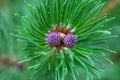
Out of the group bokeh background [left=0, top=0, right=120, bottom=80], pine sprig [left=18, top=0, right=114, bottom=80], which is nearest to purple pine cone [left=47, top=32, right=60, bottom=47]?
pine sprig [left=18, top=0, right=114, bottom=80]

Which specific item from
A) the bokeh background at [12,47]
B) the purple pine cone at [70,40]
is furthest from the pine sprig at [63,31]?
the bokeh background at [12,47]

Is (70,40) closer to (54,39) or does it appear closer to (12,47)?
(54,39)

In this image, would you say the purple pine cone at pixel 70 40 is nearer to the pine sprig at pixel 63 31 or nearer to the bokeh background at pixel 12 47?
the pine sprig at pixel 63 31

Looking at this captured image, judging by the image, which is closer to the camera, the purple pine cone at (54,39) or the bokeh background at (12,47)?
the purple pine cone at (54,39)

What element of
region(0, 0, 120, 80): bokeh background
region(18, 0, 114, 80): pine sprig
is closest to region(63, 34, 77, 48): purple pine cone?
region(18, 0, 114, 80): pine sprig

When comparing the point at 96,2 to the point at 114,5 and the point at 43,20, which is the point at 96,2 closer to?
the point at 43,20

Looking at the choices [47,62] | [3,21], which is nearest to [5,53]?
[3,21]

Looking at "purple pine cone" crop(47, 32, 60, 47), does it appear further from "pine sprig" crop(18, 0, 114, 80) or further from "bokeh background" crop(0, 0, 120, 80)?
"bokeh background" crop(0, 0, 120, 80)

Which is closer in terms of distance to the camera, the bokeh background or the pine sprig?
the pine sprig
